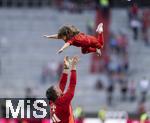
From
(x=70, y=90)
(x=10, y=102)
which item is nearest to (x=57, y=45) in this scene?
(x=10, y=102)

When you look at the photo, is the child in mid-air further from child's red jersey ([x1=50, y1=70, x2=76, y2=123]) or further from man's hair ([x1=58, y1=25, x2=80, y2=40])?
child's red jersey ([x1=50, y1=70, x2=76, y2=123])

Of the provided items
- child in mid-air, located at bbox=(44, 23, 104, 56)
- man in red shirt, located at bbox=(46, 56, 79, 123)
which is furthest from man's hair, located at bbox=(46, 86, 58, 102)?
child in mid-air, located at bbox=(44, 23, 104, 56)

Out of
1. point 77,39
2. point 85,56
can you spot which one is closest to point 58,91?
point 77,39

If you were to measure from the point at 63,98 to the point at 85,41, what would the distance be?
4.99ft

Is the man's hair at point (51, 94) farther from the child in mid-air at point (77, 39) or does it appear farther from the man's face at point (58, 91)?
the child in mid-air at point (77, 39)

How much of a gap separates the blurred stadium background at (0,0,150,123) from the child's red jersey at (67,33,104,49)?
529 inches

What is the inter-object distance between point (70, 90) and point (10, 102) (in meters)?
3.04

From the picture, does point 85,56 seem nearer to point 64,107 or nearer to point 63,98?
point 64,107

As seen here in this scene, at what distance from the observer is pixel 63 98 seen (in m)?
14.8

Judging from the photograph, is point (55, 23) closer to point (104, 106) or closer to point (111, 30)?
point (111, 30)

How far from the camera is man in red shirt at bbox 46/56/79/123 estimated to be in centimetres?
1465

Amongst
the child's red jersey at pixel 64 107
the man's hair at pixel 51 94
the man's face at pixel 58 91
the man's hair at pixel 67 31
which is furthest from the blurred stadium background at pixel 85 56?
the man's hair at pixel 51 94

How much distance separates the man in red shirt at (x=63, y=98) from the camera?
14.6 meters

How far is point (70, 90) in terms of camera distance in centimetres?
1479
